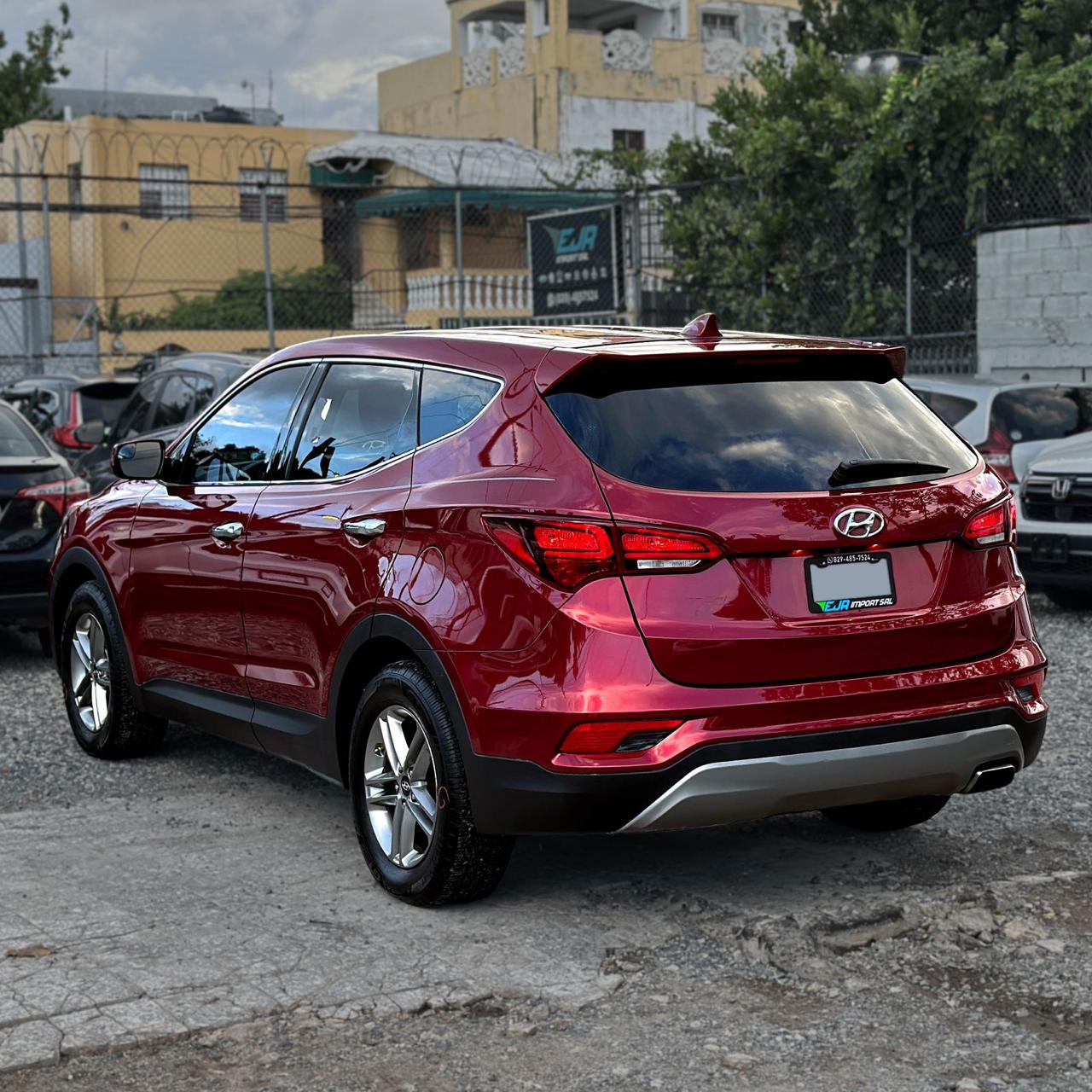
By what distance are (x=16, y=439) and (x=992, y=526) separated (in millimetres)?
6747

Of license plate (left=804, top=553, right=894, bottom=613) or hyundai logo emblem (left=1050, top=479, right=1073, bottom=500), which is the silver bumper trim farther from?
hyundai logo emblem (left=1050, top=479, right=1073, bottom=500)

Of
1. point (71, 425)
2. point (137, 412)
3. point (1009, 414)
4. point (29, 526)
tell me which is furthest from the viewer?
point (71, 425)

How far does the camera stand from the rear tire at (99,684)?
7145 millimetres

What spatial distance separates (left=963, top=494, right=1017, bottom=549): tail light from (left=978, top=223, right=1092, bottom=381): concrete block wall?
10885 millimetres

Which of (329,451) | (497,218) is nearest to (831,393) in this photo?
(329,451)

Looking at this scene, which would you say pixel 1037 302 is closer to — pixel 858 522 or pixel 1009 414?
pixel 1009 414

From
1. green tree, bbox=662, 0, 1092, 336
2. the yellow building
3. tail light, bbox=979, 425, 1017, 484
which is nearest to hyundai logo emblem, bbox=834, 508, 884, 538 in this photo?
tail light, bbox=979, 425, 1017, 484

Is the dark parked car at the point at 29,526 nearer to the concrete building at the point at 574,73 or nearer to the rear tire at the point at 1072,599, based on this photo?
the rear tire at the point at 1072,599

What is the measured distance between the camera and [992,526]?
17.0ft

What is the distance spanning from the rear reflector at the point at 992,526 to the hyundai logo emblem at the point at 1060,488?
5.98m

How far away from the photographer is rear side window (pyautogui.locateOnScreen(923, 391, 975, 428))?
1205cm

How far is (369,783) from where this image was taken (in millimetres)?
5414

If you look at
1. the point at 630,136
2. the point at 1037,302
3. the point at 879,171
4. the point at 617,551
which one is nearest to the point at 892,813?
the point at 617,551

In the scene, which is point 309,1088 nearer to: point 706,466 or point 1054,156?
point 706,466
